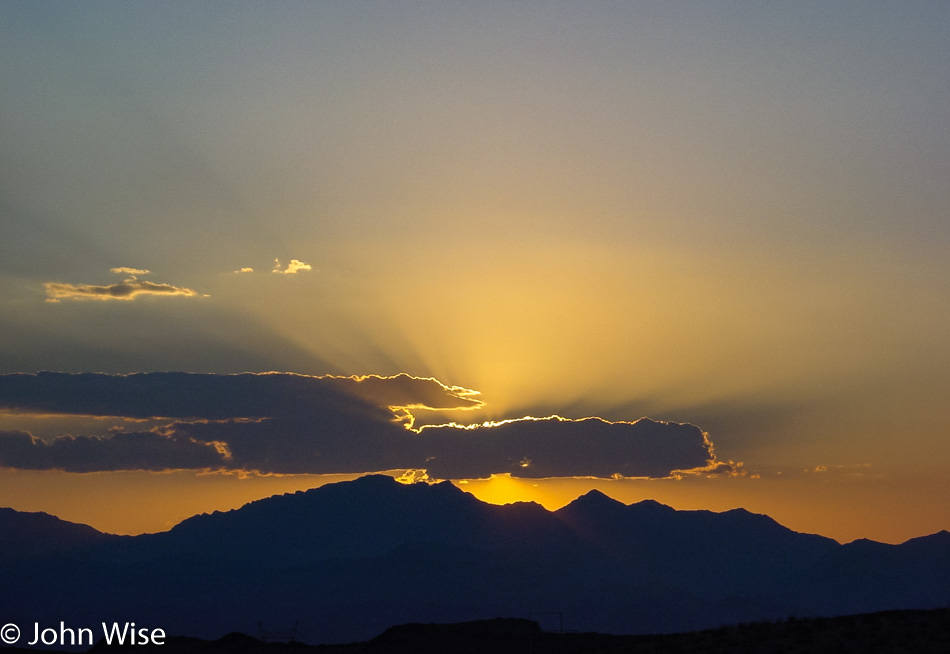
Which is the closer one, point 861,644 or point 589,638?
point 861,644

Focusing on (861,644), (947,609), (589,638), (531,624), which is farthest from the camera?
(531,624)

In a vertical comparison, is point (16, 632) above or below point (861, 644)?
above

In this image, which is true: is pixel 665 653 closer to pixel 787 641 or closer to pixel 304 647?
pixel 787 641

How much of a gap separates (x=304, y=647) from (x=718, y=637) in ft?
124

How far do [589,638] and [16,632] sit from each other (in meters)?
50.8

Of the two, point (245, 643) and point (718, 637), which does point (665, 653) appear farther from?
point (245, 643)

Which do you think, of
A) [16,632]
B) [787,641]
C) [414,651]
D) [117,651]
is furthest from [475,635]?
[16,632]

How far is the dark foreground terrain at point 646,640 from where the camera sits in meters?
52.5

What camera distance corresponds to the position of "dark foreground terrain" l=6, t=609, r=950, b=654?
172ft

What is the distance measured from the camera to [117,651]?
3236 inches

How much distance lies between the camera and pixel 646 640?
6912cm

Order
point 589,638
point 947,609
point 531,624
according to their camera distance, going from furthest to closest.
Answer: point 531,624 < point 589,638 < point 947,609

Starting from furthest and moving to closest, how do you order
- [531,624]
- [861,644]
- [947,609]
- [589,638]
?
[531,624] < [589,638] < [947,609] < [861,644]

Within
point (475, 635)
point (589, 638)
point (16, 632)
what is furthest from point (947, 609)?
point (16, 632)
